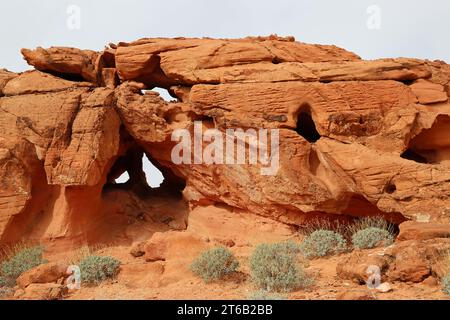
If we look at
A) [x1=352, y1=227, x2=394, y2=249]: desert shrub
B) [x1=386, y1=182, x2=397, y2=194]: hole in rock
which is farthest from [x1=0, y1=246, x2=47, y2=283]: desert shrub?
[x1=386, y1=182, x2=397, y2=194]: hole in rock

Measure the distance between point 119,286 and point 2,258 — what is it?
3630mm

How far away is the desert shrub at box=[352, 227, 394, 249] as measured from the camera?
8.73 m

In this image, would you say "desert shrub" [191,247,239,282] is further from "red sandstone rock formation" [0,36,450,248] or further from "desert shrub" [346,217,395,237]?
"desert shrub" [346,217,395,237]

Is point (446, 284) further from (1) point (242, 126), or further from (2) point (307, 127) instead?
(2) point (307, 127)

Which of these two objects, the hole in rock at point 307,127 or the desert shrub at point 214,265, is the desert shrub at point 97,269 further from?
the hole in rock at point 307,127

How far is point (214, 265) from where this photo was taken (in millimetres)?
7977

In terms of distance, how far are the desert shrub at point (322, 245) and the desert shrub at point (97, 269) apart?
395cm

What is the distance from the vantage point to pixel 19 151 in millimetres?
10234

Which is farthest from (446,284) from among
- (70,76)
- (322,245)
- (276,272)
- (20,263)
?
(70,76)

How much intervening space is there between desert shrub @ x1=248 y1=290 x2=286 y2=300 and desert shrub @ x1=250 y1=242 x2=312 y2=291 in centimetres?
31

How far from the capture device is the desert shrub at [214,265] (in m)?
7.93

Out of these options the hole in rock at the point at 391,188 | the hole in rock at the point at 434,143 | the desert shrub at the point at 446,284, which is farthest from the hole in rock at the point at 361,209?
the desert shrub at the point at 446,284
